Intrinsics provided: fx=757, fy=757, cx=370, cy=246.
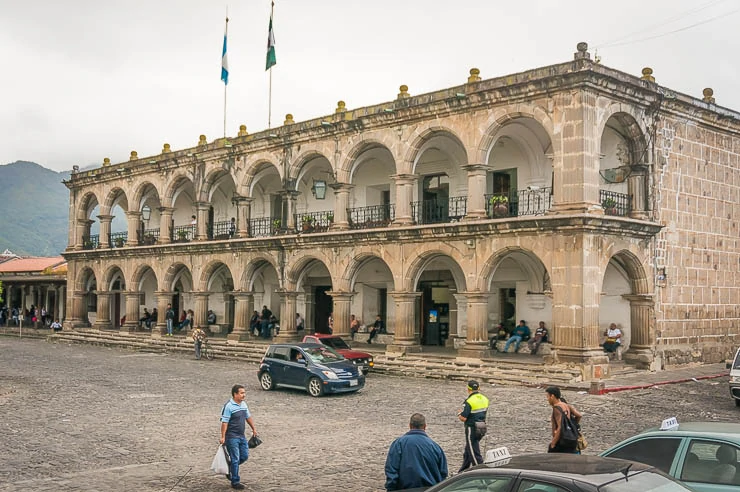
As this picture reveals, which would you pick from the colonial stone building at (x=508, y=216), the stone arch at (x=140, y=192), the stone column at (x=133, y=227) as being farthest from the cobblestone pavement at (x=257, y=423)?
the stone arch at (x=140, y=192)

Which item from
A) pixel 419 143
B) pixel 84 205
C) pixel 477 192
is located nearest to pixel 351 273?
pixel 419 143

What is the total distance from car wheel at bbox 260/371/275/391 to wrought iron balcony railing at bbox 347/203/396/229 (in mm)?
8918

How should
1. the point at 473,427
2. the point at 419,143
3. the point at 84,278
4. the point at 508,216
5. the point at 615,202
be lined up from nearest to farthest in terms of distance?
the point at 473,427, the point at 615,202, the point at 508,216, the point at 419,143, the point at 84,278

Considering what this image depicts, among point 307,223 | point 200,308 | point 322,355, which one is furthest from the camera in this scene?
point 200,308

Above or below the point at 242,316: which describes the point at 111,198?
above

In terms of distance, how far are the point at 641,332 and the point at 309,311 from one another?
591 inches

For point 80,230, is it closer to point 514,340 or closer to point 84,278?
point 84,278

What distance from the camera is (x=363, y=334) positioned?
31953 millimetres

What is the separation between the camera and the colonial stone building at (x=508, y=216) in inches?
870

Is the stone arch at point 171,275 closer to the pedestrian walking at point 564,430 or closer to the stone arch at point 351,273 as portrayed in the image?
the stone arch at point 351,273

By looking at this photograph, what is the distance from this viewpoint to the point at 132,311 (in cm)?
3906

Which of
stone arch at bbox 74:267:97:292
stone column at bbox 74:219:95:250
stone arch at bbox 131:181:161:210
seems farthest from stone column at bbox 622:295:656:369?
stone column at bbox 74:219:95:250

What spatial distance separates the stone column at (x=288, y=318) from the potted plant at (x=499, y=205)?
32.9ft

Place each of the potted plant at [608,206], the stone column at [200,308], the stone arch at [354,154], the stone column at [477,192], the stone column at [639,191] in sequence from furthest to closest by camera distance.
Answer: the stone column at [200,308] → the stone arch at [354,154] → the stone column at [477,192] → the stone column at [639,191] → the potted plant at [608,206]
